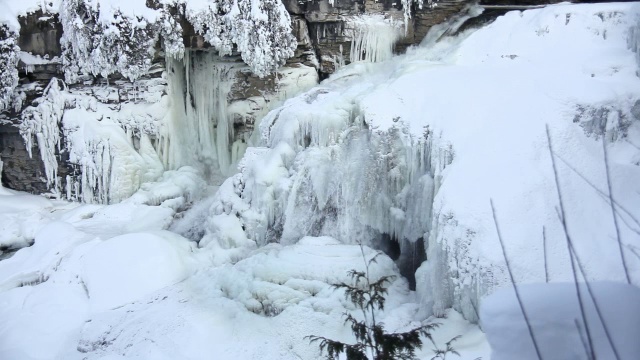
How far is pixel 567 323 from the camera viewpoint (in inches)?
68.2

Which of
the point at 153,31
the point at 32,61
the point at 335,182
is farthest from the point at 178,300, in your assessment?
the point at 32,61

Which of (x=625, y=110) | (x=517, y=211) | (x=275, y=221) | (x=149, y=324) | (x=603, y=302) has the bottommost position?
(x=149, y=324)

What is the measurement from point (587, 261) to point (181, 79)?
7.19m

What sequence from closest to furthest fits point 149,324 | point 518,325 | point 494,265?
point 518,325
point 494,265
point 149,324

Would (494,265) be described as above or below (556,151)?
below

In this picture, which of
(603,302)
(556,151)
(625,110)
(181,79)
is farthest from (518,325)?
(181,79)

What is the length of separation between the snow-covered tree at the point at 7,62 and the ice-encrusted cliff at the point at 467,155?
13.3 feet

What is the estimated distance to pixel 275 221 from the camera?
6414mm

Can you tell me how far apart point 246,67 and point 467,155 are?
4874 mm

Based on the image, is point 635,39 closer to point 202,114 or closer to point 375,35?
point 375,35

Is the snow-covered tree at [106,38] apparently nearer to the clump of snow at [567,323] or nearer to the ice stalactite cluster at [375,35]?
the ice stalactite cluster at [375,35]

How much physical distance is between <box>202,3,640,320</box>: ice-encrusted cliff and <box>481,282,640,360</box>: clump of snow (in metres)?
0.97

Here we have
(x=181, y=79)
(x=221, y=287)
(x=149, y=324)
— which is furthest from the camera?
(x=181, y=79)

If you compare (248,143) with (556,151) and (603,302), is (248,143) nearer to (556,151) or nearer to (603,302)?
(556,151)
